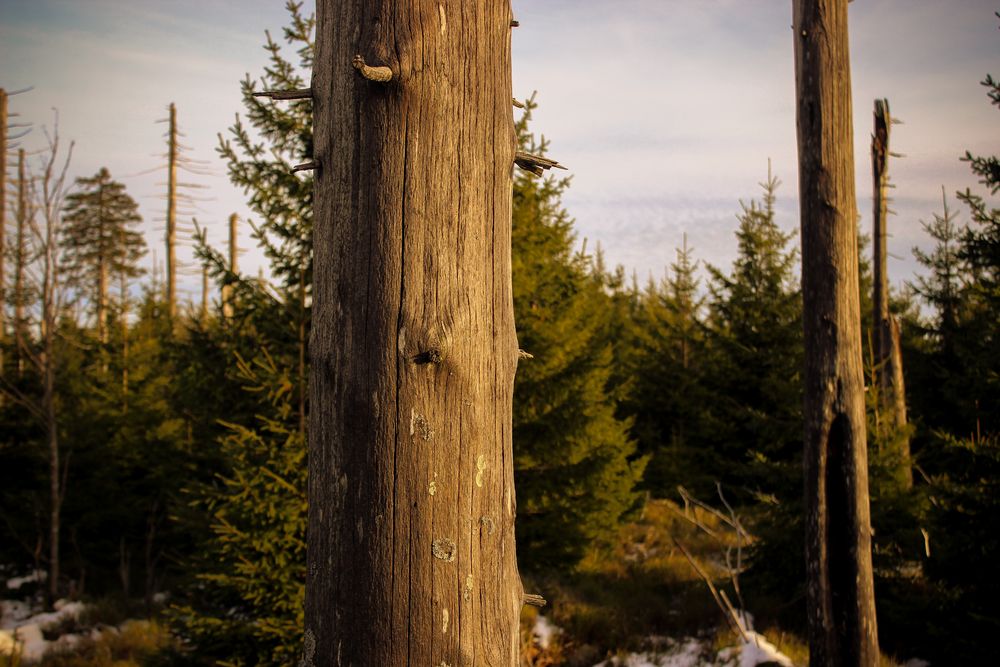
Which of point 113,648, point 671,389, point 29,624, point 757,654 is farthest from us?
point 671,389

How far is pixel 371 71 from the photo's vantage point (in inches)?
69.6

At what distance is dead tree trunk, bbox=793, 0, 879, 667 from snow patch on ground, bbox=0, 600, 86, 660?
33.3 feet

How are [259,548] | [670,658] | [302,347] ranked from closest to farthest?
[259,548]
[302,347]
[670,658]

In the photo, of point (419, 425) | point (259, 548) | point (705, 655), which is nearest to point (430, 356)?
point (419, 425)

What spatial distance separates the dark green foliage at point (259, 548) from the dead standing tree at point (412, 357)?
15.1ft

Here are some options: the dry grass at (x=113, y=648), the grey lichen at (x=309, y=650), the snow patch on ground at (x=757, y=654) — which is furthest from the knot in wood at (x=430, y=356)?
the dry grass at (x=113, y=648)

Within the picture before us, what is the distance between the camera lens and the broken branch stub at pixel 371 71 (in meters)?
1.76

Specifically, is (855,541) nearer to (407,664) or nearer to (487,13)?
(407,664)

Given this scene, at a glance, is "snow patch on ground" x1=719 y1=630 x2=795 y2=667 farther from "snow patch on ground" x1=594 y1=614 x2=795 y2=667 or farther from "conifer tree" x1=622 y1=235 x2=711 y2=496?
"conifer tree" x1=622 y1=235 x2=711 y2=496

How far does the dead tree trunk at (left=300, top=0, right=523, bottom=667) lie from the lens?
5.95 feet

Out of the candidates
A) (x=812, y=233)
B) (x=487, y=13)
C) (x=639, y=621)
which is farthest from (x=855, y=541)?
(x=487, y=13)

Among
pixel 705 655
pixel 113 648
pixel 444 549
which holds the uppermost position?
pixel 444 549

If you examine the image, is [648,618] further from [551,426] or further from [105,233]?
[105,233]

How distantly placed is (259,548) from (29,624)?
29.1 feet
